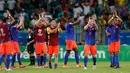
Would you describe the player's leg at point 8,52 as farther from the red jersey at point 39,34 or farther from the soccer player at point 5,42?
the red jersey at point 39,34

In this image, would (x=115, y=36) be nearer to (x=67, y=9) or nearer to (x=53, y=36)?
(x=53, y=36)

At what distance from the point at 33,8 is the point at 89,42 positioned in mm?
12091

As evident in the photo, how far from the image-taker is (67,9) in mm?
36375

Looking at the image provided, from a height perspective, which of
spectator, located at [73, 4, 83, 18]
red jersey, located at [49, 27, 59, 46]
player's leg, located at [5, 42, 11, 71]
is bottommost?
player's leg, located at [5, 42, 11, 71]

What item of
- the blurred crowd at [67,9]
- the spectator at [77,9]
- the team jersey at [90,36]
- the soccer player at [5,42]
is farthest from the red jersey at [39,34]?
the spectator at [77,9]

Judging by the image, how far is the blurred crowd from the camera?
3491cm

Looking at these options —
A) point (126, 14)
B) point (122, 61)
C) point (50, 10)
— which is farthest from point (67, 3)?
point (122, 61)

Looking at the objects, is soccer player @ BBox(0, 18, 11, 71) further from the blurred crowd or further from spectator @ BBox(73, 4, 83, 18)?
spectator @ BBox(73, 4, 83, 18)

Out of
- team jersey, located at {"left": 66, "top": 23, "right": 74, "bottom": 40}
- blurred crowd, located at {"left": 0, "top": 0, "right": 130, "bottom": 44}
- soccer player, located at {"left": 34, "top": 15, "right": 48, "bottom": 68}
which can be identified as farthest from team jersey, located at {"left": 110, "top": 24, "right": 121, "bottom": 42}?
blurred crowd, located at {"left": 0, "top": 0, "right": 130, "bottom": 44}

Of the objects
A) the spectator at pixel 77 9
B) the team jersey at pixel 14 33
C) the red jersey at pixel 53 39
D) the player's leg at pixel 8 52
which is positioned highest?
the spectator at pixel 77 9

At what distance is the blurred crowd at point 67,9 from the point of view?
115 feet

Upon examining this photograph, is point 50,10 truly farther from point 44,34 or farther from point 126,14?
point 44,34

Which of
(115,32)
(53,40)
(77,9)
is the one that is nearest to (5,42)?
(53,40)

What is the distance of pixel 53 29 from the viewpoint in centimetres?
2611
